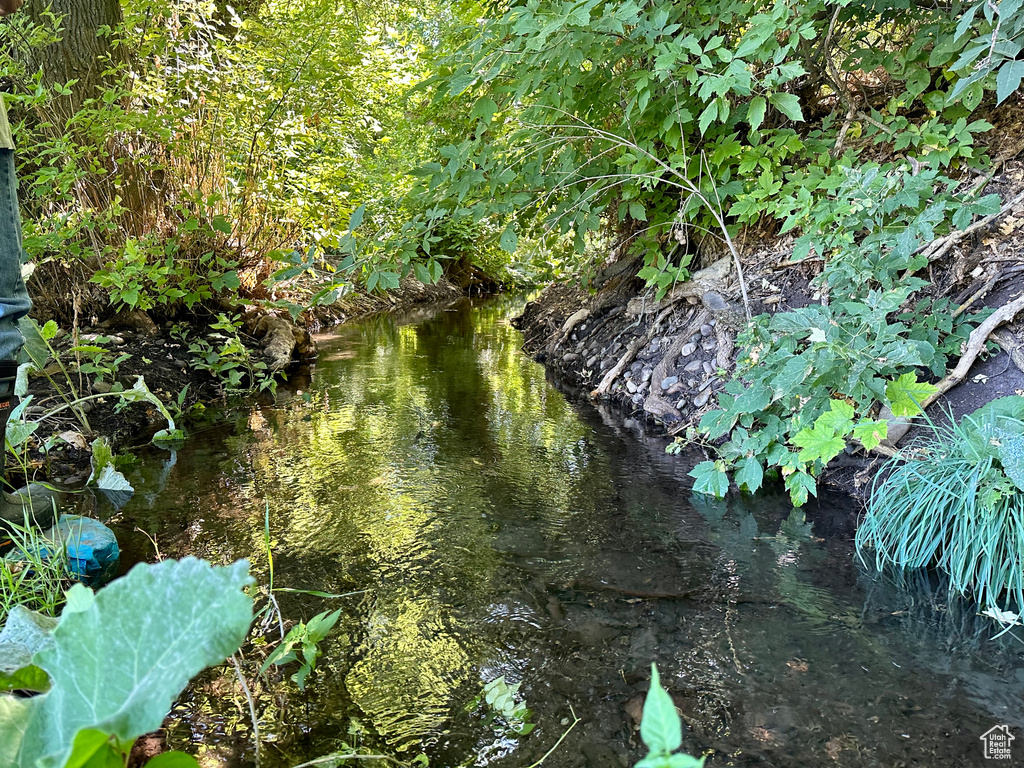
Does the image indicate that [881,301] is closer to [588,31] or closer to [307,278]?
[588,31]

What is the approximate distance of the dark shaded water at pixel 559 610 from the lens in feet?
5.68

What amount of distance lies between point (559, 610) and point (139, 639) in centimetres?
167

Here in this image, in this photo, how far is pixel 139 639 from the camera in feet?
2.75

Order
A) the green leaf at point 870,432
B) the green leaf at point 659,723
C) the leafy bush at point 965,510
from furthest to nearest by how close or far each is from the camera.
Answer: the green leaf at point 870,432 < the leafy bush at point 965,510 < the green leaf at point 659,723

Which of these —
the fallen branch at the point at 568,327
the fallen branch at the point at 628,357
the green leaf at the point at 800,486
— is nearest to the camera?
the green leaf at the point at 800,486

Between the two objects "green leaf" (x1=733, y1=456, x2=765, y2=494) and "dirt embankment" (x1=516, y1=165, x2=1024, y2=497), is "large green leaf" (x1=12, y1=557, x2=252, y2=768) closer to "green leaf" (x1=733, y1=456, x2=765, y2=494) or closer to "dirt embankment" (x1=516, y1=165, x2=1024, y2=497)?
"green leaf" (x1=733, y1=456, x2=765, y2=494)

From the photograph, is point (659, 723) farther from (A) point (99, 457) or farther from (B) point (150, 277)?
(B) point (150, 277)

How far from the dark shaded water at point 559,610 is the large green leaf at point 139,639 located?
948 millimetres

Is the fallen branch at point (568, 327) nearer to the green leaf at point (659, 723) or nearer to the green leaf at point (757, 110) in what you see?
the green leaf at point (757, 110)

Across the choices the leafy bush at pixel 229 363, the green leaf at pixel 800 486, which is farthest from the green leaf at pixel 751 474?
the leafy bush at pixel 229 363

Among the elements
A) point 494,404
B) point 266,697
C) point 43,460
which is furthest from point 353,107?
point 266,697

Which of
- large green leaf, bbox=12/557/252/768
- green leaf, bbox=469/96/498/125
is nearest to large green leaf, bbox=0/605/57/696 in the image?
large green leaf, bbox=12/557/252/768

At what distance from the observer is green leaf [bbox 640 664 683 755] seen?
67cm

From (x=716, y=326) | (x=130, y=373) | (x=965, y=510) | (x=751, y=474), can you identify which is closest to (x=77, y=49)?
(x=130, y=373)
